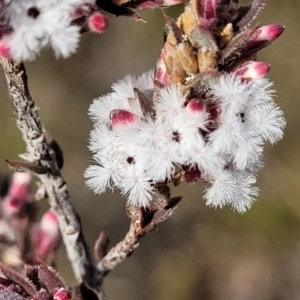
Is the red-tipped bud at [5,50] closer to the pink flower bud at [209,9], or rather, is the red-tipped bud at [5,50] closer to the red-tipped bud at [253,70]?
the pink flower bud at [209,9]

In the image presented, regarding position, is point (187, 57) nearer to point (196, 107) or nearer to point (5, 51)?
point (196, 107)

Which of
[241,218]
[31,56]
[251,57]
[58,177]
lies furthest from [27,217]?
[241,218]

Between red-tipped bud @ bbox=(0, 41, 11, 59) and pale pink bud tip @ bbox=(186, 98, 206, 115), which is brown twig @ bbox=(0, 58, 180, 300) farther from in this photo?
pale pink bud tip @ bbox=(186, 98, 206, 115)

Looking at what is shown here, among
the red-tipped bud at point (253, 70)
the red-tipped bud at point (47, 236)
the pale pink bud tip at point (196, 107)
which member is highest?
the red-tipped bud at point (253, 70)

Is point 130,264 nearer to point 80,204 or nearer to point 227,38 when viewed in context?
point 80,204

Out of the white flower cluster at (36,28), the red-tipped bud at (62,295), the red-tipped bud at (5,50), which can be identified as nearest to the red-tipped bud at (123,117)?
the white flower cluster at (36,28)

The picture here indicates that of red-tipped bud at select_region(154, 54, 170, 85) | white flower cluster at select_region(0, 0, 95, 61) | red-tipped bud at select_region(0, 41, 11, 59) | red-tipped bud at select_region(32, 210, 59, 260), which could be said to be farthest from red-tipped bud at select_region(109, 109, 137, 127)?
red-tipped bud at select_region(32, 210, 59, 260)
